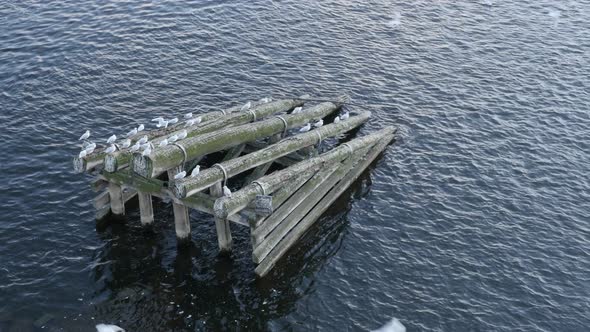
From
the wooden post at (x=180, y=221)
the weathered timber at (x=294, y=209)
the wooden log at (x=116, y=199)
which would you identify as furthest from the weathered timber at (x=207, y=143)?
the weathered timber at (x=294, y=209)

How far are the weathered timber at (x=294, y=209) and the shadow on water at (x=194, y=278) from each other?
1.51 m

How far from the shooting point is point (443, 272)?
33.3 m

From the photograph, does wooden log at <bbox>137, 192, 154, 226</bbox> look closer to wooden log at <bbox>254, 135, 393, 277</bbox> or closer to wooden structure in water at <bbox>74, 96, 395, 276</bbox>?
wooden structure in water at <bbox>74, 96, 395, 276</bbox>

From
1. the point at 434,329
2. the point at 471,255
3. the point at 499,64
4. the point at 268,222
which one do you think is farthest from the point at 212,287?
the point at 499,64

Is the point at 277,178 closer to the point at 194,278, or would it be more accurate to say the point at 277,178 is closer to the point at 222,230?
the point at 222,230

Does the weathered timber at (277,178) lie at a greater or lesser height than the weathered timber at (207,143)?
lesser

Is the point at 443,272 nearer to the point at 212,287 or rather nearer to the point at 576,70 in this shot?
the point at 212,287

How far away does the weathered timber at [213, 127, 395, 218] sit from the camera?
29625 mm

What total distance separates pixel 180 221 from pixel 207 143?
4188 millimetres

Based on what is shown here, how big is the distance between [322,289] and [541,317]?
10.5m

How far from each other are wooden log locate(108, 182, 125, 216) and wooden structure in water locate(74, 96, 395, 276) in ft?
0.17

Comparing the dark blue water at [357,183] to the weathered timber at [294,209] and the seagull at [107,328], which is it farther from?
the weathered timber at [294,209]

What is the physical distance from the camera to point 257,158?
33.9 meters

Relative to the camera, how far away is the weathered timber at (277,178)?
29625 mm
